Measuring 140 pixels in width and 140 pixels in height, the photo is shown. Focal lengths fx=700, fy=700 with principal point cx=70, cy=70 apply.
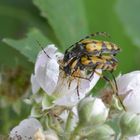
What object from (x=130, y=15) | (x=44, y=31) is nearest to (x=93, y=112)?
(x=130, y=15)

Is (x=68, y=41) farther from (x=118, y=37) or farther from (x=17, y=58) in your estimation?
(x=118, y=37)

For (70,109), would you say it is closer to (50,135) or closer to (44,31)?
(50,135)

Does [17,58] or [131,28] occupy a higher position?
[131,28]

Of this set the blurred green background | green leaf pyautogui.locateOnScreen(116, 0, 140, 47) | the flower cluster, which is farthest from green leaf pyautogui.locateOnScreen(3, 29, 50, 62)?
green leaf pyautogui.locateOnScreen(116, 0, 140, 47)

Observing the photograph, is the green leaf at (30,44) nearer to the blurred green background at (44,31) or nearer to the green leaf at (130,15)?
the blurred green background at (44,31)

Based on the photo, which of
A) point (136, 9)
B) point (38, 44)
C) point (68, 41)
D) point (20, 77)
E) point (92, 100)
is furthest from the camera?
point (136, 9)

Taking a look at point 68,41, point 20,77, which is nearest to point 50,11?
point 68,41

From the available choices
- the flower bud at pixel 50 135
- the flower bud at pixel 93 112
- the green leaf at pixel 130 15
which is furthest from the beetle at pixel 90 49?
the green leaf at pixel 130 15
